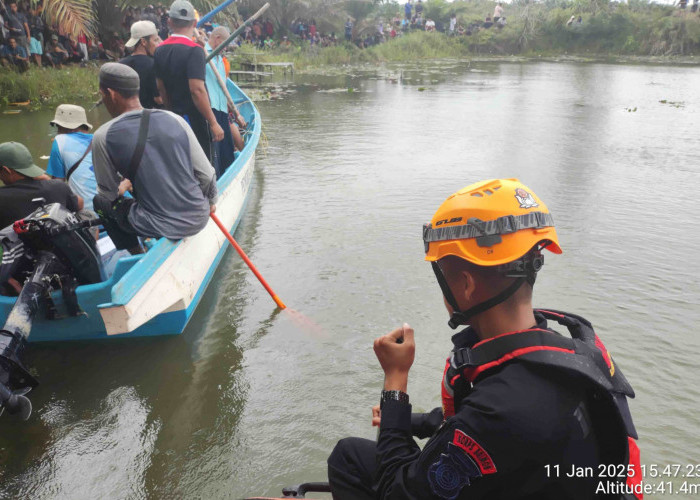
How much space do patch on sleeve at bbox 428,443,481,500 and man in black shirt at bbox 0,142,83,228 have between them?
11.0ft

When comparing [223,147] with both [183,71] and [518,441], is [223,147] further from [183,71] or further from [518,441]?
[518,441]

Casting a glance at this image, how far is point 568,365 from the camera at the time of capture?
1.29m

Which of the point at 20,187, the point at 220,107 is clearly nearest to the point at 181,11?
the point at 220,107

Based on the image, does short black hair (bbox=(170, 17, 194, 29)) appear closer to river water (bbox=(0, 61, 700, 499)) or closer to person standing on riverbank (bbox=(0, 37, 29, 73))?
river water (bbox=(0, 61, 700, 499))

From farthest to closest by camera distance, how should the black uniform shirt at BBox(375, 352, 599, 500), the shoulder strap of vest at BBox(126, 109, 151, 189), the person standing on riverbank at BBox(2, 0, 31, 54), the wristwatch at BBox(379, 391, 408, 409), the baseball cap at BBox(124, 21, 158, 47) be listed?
1. the person standing on riverbank at BBox(2, 0, 31, 54)
2. the baseball cap at BBox(124, 21, 158, 47)
3. the shoulder strap of vest at BBox(126, 109, 151, 189)
4. the wristwatch at BBox(379, 391, 408, 409)
5. the black uniform shirt at BBox(375, 352, 599, 500)

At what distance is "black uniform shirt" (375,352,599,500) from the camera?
50.4 inches

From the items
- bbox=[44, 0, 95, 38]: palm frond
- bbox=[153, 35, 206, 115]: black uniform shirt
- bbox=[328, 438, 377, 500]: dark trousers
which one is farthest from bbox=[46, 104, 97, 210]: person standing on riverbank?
bbox=[44, 0, 95, 38]: palm frond

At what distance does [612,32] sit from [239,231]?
3696 centimetres

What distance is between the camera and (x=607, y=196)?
708 centimetres

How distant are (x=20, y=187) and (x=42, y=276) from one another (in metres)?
0.80

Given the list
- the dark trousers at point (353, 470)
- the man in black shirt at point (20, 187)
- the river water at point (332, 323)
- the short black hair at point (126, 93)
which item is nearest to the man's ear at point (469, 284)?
the dark trousers at point (353, 470)

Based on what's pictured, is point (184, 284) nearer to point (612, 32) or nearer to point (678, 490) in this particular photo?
point (678, 490)

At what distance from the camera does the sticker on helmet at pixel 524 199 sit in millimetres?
1600

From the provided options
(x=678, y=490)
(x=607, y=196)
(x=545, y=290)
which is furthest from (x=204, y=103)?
(x=607, y=196)
